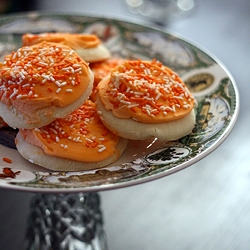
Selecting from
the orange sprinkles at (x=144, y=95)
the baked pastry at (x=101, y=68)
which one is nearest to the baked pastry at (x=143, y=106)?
the orange sprinkles at (x=144, y=95)

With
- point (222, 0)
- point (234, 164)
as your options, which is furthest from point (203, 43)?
point (234, 164)

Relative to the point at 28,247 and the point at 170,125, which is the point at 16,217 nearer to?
the point at 28,247

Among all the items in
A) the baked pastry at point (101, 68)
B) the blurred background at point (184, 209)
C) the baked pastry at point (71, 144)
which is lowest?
the blurred background at point (184, 209)

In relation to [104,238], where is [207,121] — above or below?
above

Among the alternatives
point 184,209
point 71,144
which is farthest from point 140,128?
point 184,209

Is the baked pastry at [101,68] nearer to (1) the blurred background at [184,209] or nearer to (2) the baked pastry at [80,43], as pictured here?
(2) the baked pastry at [80,43]

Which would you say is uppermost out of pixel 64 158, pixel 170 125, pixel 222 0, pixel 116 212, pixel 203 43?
pixel 222 0

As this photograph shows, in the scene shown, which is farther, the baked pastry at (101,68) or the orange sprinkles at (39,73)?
the baked pastry at (101,68)
